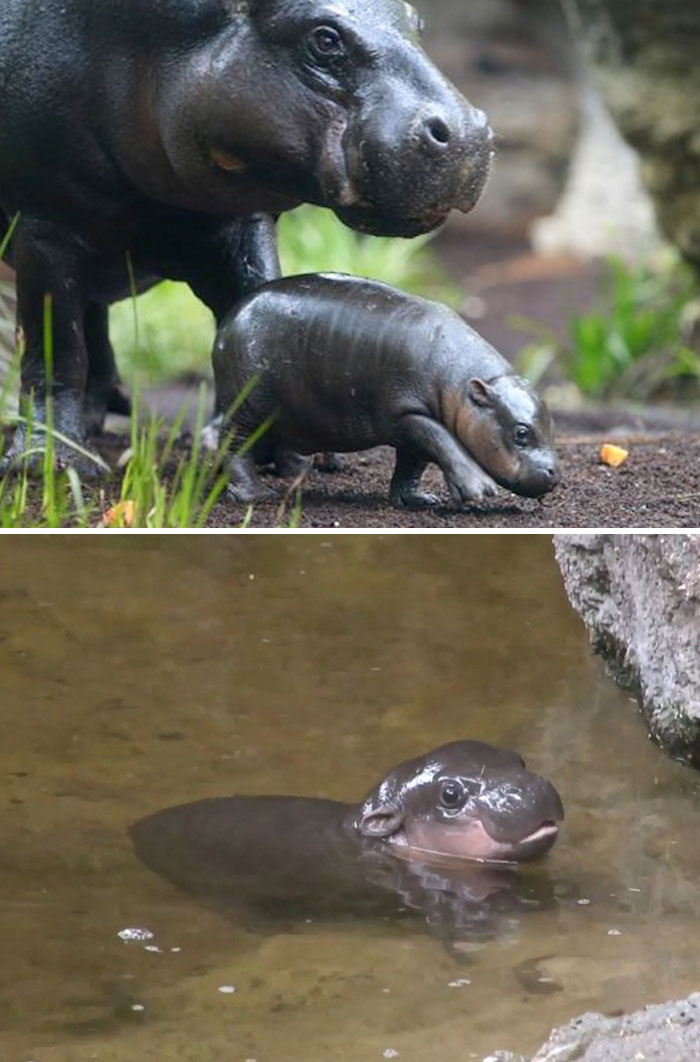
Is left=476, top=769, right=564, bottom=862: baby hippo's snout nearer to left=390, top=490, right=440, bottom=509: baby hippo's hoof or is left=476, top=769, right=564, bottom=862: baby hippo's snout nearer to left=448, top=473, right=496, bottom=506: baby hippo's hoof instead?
left=390, top=490, right=440, bottom=509: baby hippo's hoof

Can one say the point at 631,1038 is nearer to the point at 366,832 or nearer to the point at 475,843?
the point at 475,843

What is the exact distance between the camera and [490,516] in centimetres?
319

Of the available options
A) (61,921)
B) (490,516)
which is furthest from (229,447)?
(61,921)

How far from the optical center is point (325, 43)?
302cm

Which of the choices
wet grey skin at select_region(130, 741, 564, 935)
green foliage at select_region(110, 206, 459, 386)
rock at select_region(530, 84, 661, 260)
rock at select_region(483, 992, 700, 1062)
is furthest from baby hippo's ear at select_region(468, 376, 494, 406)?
rock at select_region(530, 84, 661, 260)

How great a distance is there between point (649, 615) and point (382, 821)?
840mm

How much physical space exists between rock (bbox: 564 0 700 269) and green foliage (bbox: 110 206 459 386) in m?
1.20

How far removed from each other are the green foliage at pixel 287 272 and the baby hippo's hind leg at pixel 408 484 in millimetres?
4505

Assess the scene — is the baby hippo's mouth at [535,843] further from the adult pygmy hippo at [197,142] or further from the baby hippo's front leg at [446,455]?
the adult pygmy hippo at [197,142]

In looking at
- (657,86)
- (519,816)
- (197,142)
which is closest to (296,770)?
(519,816)

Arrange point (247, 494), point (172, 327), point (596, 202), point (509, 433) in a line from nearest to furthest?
1. point (509, 433)
2. point (247, 494)
3. point (172, 327)
4. point (596, 202)

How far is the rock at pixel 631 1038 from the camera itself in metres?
2.94

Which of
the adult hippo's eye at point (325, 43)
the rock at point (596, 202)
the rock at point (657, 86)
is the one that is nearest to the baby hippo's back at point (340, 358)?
the adult hippo's eye at point (325, 43)

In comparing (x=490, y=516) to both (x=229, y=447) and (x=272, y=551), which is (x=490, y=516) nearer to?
(x=229, y=447)
